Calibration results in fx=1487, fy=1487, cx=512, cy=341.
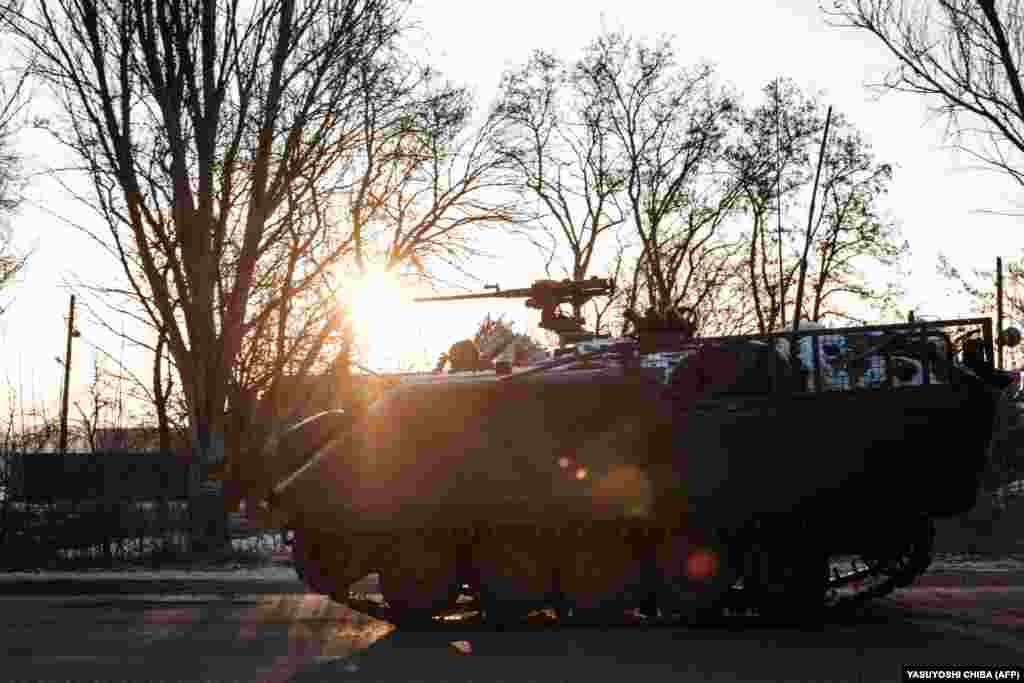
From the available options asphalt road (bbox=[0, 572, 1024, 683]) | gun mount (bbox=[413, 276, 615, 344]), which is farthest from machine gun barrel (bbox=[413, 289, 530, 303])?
asphalt road (bbox=[0, 572, 1024, 683])

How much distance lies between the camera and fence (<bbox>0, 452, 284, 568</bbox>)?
717 inches

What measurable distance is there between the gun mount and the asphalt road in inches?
124

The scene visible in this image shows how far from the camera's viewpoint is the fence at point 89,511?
18.2m

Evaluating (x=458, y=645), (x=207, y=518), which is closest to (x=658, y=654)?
(x=458, y=645)

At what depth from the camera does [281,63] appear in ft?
61.3

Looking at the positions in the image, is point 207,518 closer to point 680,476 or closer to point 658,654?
point 680,476

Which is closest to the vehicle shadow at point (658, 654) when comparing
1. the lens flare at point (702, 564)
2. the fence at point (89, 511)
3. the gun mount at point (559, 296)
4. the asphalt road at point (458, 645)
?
the asphalt road at point (458, 645)

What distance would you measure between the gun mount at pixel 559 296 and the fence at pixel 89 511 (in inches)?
256

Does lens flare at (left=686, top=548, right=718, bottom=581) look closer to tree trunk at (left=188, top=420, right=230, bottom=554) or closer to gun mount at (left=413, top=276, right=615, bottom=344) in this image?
gun mount at (left=413, top=276, right=615, bottom=344)

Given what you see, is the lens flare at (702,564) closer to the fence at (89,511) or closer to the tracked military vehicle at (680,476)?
the tracked military vehicle at (680,476)

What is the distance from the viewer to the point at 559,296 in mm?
14109

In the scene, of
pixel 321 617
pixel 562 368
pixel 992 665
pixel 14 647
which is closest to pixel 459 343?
pixel 562 368

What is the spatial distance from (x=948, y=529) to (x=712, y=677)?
34.5 ft

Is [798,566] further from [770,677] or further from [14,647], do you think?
[14,647]
